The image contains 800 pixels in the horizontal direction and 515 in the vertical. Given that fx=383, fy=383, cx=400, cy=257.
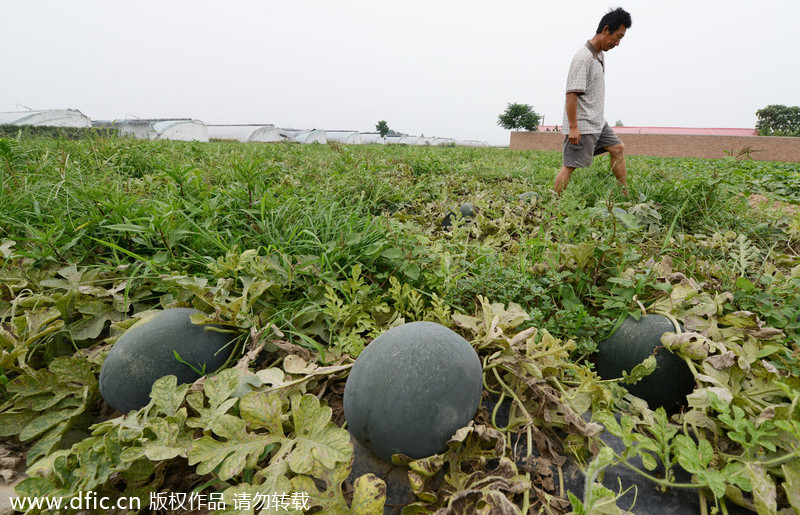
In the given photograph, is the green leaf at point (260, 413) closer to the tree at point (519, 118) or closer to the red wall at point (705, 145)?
the red wall at point (705, 145)

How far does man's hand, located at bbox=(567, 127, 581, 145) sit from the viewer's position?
4.26 metres

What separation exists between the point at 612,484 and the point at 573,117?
13.3 ft

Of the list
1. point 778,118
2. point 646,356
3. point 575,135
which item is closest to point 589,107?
point 575,135

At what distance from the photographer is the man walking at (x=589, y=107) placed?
13.6ft

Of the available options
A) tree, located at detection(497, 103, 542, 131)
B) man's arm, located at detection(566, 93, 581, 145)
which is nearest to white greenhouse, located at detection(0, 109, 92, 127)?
man's arm, located at detection(566, 93, 581, 145)

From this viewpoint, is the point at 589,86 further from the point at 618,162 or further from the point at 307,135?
the point at 307,135

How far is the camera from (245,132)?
30.2m

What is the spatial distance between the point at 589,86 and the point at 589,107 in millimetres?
226

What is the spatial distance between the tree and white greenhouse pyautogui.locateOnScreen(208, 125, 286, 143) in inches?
935

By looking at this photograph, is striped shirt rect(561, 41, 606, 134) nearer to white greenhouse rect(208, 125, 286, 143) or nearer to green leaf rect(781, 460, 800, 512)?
green leaf rect(781, 460, 800, 512)

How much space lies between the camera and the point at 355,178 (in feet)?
12.9

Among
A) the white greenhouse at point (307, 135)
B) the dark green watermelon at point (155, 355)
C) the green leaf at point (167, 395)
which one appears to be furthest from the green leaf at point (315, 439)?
the white greenhouse at point (307, 135)

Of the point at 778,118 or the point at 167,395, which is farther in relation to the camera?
the point at 778,118

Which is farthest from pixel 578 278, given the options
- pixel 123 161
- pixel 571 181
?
pixel 123 161
